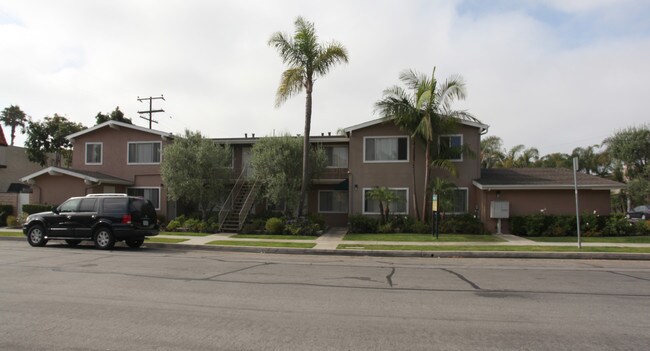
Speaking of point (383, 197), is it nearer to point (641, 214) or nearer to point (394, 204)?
point (394, 204)

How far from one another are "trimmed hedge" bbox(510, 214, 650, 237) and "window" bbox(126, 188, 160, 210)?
18.3 meters

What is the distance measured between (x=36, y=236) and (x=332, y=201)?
Answer: 46.3 ft

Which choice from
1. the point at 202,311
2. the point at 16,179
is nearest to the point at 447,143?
the point at 202,311

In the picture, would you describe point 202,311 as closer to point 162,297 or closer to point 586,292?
point 162,297

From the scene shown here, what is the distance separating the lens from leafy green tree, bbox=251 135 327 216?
21.2 meters

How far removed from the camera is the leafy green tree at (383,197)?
68.6 ft

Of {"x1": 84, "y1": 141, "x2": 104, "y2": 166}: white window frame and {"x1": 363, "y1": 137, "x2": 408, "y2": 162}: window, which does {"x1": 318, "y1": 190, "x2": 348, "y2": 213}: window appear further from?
{"x1": 84, "y1": 141, "x2": 104, "y2": 166}: white window frame

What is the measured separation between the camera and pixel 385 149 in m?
→ 22.9

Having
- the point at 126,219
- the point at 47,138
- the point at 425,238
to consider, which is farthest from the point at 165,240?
the point at 47,138

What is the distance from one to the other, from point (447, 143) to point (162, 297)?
57.6 ft

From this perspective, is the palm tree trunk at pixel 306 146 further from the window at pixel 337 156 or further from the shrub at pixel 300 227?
the window at pixel 337 156

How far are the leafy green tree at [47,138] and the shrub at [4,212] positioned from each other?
47.0 feet

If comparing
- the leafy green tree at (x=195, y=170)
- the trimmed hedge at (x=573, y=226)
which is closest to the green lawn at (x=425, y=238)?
the trimmed hedge at (x=573, y=226)

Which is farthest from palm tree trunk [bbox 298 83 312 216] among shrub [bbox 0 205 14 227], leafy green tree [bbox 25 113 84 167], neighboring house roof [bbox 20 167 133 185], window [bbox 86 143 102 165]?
leafy green tree [bbox 25 113 84 167]
